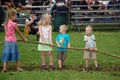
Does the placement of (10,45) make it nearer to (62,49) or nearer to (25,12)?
(62,49)

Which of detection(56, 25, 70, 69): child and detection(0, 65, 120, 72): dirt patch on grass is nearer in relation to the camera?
detection(0, 65, 120, 72): dirt patch on grass

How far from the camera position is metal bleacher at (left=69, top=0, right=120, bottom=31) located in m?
21.8

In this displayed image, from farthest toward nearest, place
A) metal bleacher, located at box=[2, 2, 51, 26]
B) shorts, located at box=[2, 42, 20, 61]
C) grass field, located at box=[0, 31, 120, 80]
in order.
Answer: metal bleacher, located at box=[2, 2, 51, 26]
shorts, located at box=[2, 42, 20, 61]
grass field, located at box=[0, 31, 120, 80]

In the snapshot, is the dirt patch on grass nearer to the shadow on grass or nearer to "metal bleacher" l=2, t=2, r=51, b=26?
the shadow on grass

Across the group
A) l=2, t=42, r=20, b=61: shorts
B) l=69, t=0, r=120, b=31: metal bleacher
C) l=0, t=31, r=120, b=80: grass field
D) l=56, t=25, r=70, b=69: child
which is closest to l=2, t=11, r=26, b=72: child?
l=2, t=42, r=20, b=61: shorts

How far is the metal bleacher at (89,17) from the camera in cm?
2185

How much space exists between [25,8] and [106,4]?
4420mm

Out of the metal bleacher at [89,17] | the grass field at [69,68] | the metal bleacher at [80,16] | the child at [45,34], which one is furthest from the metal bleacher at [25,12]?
the child at [45,34]

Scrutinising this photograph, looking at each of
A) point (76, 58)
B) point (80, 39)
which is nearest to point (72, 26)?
point (80, 39)

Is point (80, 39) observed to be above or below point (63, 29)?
below

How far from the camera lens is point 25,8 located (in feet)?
72.4

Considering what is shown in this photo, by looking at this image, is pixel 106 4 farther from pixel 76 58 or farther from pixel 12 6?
pixel 76 58

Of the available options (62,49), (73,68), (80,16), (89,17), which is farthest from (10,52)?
(89,17)

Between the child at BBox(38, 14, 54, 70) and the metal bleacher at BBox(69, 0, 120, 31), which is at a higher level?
the child at BBox(38, 14, 54, 70)
